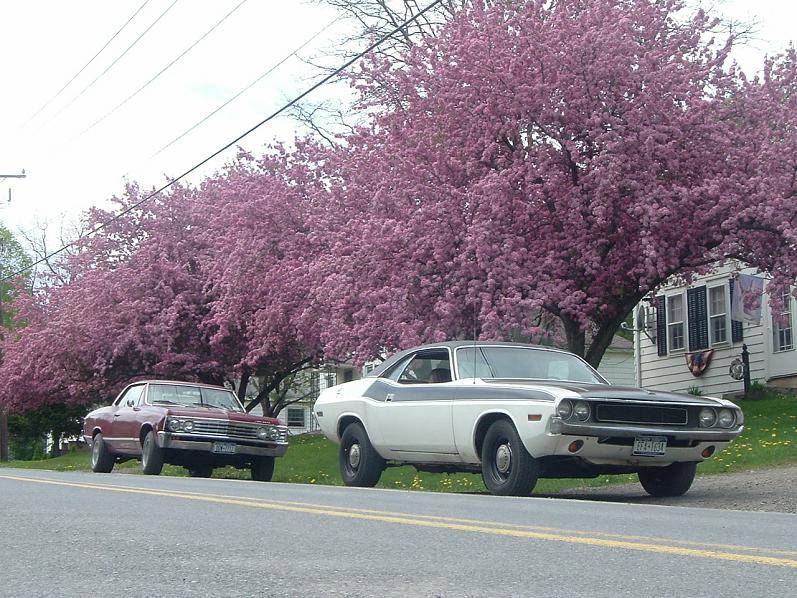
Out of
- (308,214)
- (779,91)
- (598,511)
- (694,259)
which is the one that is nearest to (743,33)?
(779,91)

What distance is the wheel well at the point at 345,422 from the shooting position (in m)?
14.9

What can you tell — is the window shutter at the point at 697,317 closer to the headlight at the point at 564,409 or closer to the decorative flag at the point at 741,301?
the decorative flag at the point at 741,301

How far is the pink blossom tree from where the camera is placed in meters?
20.2

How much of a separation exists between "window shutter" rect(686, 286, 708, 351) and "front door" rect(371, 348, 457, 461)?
18.7 meters

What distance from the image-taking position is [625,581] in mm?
5387

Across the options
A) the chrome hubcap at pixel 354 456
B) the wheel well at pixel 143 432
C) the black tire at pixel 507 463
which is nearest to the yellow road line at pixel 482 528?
the black tire at pixel 507 463

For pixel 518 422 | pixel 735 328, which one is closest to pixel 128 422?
pixel 518 422

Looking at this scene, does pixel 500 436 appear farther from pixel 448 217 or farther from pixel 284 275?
pixel 284 275

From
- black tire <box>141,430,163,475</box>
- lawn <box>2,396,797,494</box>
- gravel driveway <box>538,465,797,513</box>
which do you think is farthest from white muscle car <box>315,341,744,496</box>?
black tire <box>141,430,163,475</box>

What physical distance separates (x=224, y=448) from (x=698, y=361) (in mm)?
15907

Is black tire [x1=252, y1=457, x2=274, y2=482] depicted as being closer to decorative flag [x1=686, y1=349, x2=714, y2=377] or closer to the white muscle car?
the white muscle car

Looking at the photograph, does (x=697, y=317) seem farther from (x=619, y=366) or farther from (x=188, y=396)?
(x=188, y=396)

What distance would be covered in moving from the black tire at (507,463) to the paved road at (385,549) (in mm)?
1753

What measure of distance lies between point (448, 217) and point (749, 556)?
48.7 ft
